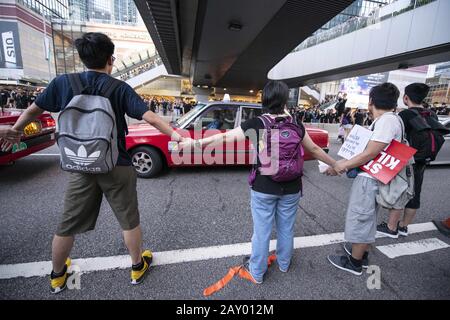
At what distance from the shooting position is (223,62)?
17.2 m

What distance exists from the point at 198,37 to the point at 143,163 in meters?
10.8

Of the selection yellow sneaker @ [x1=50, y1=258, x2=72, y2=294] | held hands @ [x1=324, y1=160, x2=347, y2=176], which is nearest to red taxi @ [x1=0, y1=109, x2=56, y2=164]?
yellow sneaker @ [x1=50, y1=258, x2=72, y2=294]

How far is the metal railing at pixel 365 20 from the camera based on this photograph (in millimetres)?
12314

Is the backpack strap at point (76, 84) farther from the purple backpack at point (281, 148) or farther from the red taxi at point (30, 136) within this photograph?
the red taxi at point (30, 136)

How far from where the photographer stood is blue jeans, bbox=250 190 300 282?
1934 millimetres

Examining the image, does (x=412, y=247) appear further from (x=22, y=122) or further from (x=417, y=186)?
(x=22, y=122)

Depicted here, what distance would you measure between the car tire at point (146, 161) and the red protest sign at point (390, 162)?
3.55 m

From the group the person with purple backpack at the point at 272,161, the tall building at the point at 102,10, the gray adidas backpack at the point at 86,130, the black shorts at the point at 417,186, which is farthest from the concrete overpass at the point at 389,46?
the tall building at the point at 102,10

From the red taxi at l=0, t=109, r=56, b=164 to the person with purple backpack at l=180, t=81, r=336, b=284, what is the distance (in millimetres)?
3348

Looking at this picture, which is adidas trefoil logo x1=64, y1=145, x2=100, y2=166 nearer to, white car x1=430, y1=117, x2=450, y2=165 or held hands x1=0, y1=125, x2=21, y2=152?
held hands x1=0, y1=125, x2=21, y2=152
